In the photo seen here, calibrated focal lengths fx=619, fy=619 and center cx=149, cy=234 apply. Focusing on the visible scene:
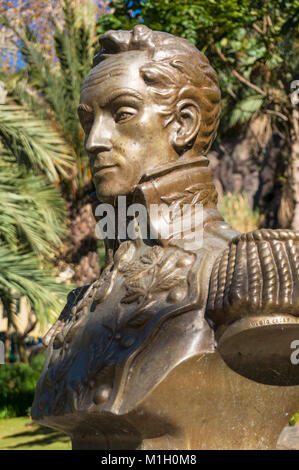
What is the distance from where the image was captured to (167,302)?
7.27 ft

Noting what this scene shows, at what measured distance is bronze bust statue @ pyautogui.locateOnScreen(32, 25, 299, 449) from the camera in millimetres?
2094

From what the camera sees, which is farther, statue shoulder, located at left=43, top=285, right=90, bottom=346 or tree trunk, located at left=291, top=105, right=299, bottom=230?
tree trunk, located at left=291, top=105, right=299, bottom=230

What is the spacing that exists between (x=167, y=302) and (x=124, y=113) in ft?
2.65

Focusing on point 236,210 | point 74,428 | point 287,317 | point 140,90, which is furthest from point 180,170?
point 236,210

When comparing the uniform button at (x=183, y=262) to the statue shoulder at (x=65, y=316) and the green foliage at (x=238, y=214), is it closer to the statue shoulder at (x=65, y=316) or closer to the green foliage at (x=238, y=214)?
the statue shoulder at (x=65, y=316)

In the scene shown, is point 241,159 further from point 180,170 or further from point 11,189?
point 180,170

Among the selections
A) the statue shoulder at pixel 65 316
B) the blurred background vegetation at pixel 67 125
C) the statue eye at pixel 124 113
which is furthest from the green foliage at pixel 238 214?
the statue eye at pixel 124 113

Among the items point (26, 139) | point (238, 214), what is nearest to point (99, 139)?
point (26, 139)

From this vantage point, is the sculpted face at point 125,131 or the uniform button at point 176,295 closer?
the uniform button at point 176,295

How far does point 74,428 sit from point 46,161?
4.94 m

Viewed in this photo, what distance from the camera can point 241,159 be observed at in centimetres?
1747

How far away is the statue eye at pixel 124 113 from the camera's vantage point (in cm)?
250

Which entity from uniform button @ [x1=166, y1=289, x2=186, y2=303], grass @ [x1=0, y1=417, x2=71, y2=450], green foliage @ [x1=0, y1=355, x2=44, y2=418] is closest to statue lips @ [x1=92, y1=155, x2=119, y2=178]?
uniform button @ [x1=166, y1=289, x2=186, y2=303]

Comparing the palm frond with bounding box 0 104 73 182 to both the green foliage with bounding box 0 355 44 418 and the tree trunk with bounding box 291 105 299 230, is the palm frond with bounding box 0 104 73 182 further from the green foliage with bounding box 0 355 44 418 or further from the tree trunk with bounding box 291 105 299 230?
the green foliage with bounding box 0 355 44 418
